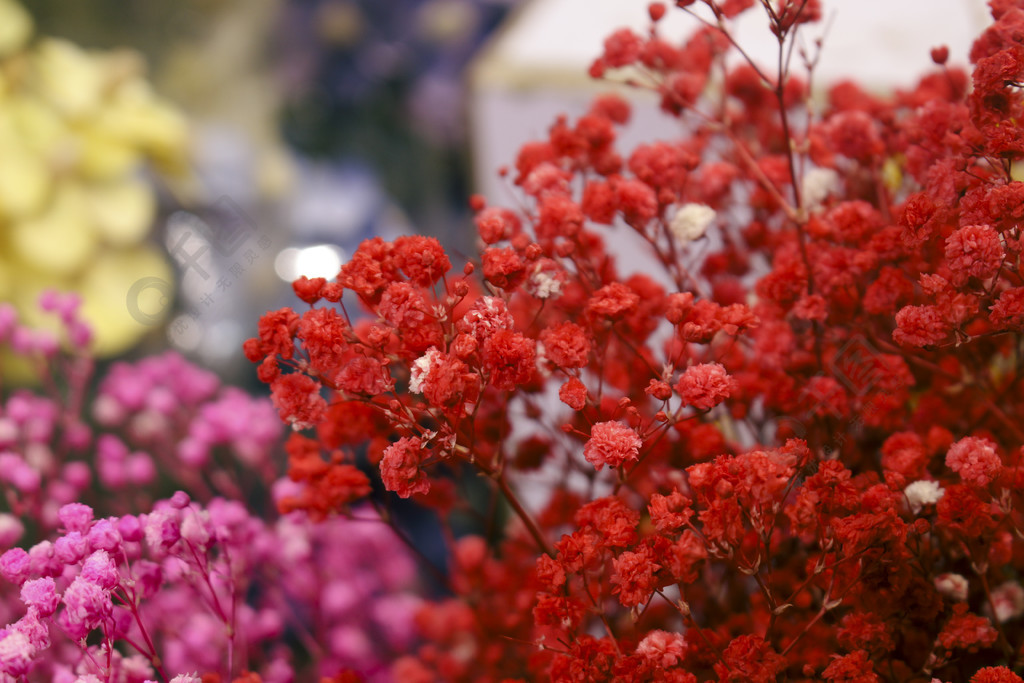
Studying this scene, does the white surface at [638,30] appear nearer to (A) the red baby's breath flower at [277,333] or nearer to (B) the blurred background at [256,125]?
(B) the blurred background at [256,125]

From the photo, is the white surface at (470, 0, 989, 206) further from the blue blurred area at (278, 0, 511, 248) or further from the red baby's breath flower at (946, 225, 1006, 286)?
the red baby's breath flower at (946, 225, 1006, 286)

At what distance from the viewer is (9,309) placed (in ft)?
1.93

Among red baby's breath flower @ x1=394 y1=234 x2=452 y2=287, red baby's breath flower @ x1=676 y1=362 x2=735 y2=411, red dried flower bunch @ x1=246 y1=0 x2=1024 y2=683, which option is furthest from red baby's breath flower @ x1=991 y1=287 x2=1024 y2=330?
red baby's breath flower @ x1=394 y1=234 x2=452 y2=287

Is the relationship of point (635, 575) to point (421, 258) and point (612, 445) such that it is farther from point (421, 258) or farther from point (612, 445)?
point (421, 258)

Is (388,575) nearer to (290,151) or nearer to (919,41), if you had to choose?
(290,151)

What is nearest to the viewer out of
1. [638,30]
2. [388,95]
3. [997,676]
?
[997,676]

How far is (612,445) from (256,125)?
77cm

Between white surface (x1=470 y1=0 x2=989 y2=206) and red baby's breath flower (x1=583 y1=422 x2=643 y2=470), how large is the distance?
56 cm

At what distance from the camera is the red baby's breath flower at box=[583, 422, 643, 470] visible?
33cm

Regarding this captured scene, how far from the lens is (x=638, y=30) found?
86 cm

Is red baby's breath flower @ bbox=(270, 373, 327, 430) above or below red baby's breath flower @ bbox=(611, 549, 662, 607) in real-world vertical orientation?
above

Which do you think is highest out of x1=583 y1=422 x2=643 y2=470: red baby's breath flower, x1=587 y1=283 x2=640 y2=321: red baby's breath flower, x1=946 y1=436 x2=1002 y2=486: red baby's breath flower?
x1=587 y1=283 x2=640 y2=321: red baby's breath flower

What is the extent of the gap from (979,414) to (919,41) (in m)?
0.57

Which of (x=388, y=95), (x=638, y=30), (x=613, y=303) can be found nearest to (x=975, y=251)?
(x=613, y=303)
